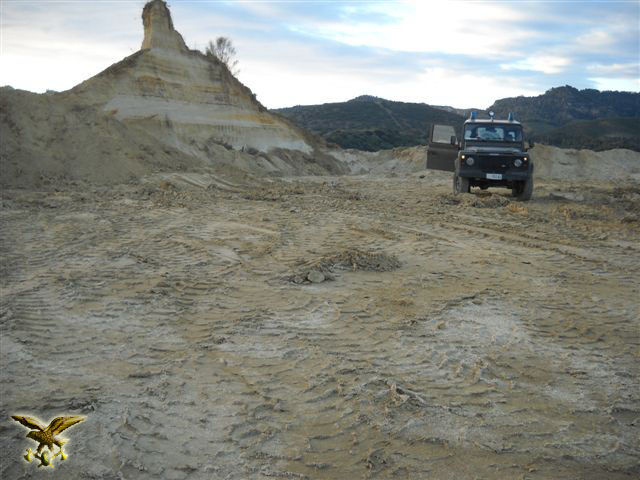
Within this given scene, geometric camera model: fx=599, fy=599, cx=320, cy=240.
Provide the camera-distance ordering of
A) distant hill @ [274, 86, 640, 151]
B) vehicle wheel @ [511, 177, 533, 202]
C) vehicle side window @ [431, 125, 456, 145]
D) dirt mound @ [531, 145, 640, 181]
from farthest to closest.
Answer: distant hill @ [274, 86, 640, 151] → dirt mound @ [531, 145, 640, 181] → vehicle side window @ [431, 125, 456, 145] → vehicle wheel @ [511, 177, 533, 202]

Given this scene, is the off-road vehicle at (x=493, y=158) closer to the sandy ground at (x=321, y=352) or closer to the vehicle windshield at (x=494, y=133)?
the vehicle windshield at (x=494, y=133)

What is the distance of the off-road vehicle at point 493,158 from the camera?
46.6 ft

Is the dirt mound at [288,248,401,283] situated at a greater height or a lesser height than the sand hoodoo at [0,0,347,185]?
lesser

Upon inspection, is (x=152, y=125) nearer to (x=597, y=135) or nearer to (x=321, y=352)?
(x=321, y=352)

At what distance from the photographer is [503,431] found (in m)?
3.67

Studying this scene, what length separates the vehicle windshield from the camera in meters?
15.1

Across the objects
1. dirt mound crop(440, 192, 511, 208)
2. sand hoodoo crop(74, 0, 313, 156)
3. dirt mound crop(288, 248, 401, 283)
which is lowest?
dirt mound crop(288, 248, 401, 283)

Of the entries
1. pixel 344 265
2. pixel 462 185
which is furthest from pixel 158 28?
pixel 344 265

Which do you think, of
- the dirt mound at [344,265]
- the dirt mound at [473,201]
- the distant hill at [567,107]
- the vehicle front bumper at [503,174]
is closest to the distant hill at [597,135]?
the distant hill at [567,107]

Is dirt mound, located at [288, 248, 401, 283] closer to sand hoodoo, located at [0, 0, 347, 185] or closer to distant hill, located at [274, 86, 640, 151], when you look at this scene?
sand hoodoo, located at [0, 0, 347, 185]

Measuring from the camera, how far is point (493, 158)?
46.6 ft

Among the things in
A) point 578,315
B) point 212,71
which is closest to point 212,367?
point 578,315

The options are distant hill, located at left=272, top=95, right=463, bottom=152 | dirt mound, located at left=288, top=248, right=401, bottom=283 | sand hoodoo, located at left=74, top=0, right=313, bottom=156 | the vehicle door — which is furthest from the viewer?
distant hill, located at left=272, top=95, right=463, bottom=152

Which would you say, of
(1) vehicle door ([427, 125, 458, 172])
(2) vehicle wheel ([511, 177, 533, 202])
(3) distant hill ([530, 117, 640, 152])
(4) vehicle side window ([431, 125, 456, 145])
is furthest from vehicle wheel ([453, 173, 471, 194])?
(3) distant hill ([530, 117, 640, 152])
